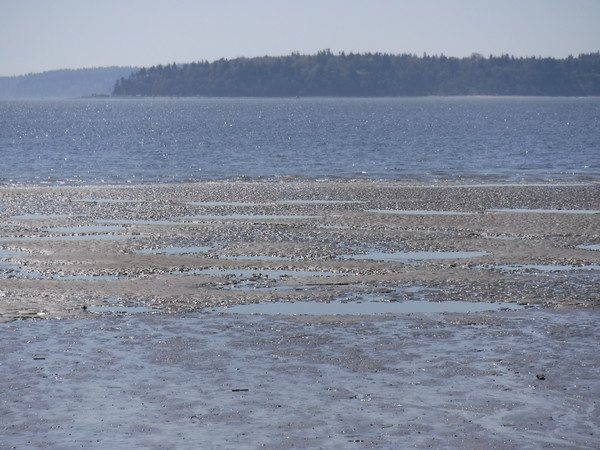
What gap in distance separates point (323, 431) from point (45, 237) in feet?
57.6

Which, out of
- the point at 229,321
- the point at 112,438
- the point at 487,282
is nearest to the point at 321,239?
the point at 487,282

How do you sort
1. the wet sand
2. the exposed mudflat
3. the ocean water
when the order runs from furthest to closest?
the ocean water
the exposed mudflat
the wet sand

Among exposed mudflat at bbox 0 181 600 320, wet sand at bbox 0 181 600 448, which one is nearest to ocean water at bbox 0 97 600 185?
exposed mudflat at bbox 0 181 600 320

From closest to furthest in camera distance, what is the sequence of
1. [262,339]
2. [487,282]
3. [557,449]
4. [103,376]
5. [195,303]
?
[557,449]
[103,376]
[262,339]
[195,303]
[487,282]

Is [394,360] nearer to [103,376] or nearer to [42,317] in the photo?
[103,376]

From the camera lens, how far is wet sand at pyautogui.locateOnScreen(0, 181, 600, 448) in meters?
12.3

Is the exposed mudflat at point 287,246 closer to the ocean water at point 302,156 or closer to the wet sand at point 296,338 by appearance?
the wet sand at point 296,338

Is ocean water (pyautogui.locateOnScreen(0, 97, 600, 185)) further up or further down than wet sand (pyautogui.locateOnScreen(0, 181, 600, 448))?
further down

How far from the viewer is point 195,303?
1939 cm

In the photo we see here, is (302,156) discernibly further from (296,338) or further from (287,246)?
(296,338)

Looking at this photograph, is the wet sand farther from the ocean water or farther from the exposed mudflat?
the ocean water

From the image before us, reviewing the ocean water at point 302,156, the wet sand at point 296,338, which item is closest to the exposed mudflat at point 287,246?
the wet sand at point 296,338

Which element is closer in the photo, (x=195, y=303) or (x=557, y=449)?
(x=557, y=449)

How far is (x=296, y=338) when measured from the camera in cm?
1659
